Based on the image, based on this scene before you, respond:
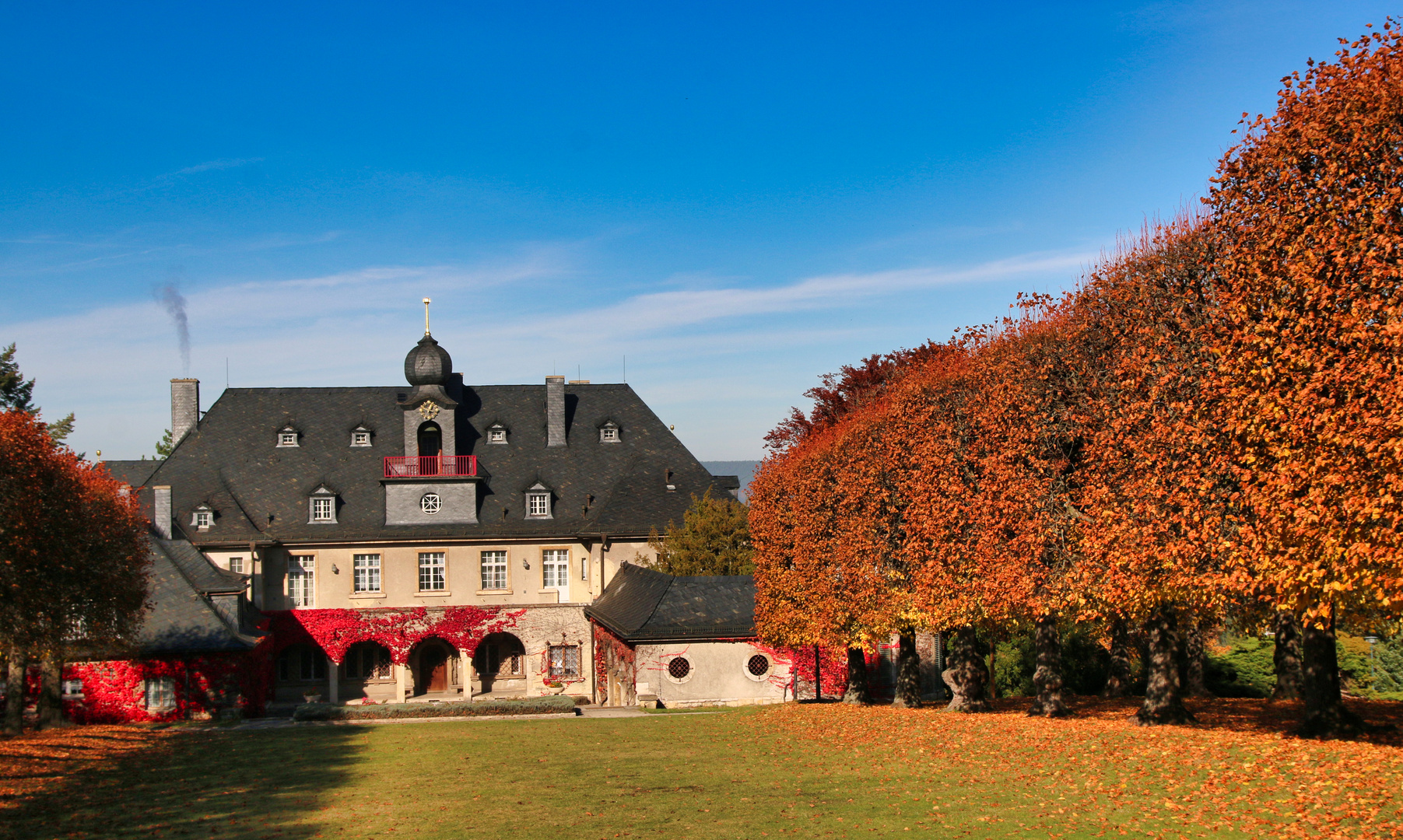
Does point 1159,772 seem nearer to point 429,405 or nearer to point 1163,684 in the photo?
point 1163,684

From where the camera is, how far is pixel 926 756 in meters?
20.8

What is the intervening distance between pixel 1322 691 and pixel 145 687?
3675cm

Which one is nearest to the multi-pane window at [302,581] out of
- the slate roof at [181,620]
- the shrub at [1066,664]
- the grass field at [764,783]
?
the slate roof at [181,620]

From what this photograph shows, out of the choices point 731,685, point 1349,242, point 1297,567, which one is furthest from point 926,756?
point 731,685

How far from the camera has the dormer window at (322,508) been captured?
162 feet

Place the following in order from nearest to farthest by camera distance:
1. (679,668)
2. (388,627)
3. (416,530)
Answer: (679,668) < (388,627) < (416,530)

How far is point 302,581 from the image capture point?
159ft

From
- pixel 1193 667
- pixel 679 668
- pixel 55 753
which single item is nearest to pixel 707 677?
pixel 679 668

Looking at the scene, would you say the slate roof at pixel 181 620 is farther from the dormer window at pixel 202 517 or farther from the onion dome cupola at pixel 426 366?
the onion dome cupola at pixel 426 366

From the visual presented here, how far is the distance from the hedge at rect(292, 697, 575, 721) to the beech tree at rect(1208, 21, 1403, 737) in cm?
2686

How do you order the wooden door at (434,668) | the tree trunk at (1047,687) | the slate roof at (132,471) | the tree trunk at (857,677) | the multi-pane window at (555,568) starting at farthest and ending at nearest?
the slate roof at (132,471) < the wooden door at (434,668) < the multi-pane window at (555,568) < the tree trunk at (857,677) < the tree trunk at (1047,687)

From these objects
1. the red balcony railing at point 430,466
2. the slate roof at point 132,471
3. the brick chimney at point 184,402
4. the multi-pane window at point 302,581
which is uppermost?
the brick chimney at point 184,402

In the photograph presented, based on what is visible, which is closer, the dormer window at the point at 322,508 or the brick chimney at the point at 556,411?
the dormer window at the point at 322,508

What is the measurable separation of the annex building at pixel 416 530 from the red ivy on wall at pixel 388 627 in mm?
76
